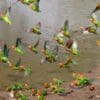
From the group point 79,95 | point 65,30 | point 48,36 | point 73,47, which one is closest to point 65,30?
point 65,30

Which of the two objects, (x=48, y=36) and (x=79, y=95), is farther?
(x=48, y=36)

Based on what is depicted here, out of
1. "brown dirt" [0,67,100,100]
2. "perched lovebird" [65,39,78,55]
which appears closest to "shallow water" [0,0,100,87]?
"brown dirt" [0,67,100,100]

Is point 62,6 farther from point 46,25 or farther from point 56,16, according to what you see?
point 46,25

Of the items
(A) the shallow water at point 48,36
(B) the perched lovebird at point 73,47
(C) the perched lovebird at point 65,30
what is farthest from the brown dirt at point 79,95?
(C) the perched lovebird at point 65,30

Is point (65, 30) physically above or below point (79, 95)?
above

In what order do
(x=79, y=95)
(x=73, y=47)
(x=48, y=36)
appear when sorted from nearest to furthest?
(x=73, y=47) < (x=79, y=95) < (x=48, y=36)

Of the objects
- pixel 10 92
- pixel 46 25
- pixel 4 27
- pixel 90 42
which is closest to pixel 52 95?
pixel 10 92

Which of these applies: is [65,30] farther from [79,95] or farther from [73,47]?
[79,95]

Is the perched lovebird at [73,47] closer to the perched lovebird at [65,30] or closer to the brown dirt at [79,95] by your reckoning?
the perched lovebird at [65,30]

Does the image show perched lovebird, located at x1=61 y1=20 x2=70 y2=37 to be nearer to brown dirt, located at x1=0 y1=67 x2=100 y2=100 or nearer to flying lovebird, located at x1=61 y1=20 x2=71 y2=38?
flying lovebird, located at x1=61 y1=20 x2=71 y2=38

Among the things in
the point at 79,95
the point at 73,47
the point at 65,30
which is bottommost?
the point at 79,95
